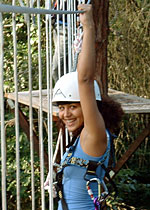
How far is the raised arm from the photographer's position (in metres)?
1.68

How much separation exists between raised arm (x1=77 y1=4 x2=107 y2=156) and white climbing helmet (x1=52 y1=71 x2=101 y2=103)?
0.20 m

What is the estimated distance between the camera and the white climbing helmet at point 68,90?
6.61 ft

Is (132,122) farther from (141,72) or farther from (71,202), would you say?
(71,202)

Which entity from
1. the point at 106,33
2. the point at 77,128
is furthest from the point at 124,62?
the point at 77,128

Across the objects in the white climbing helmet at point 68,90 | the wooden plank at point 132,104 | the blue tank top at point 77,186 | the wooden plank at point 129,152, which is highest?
the white climbing helmet at point 68,90

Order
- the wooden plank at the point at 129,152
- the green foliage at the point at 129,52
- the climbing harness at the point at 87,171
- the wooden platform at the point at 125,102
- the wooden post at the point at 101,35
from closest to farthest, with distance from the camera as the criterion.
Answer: the climbing harness at the point at 87,171, the wooden platform at the point at 125,102, the wooden post at the point at 101,35, the wooden plank at the point at 129,152, the green foliage at the point at 129,52

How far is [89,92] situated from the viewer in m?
1.73

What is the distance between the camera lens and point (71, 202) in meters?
1.96

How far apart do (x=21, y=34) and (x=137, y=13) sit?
1.63 meters

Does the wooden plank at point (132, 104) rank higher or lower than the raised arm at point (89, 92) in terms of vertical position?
lower

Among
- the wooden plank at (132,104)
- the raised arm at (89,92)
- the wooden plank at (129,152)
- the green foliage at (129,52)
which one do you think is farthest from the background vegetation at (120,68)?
the raised arm at (89,92)

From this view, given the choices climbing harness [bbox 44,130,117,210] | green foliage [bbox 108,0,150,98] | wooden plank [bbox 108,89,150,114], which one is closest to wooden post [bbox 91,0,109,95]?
wooden plank [bbox 108,89,150,114]

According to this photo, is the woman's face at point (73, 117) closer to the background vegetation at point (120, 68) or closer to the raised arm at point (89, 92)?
the raised arm at point (89, 92)

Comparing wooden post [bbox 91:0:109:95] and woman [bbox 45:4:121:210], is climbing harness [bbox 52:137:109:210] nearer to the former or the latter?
woman [bbox 45:4:121:210]
